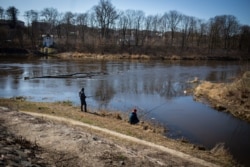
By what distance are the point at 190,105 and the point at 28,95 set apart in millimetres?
17505

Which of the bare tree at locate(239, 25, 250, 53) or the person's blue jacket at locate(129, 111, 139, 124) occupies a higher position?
the bare tree at locate(239, 25, 250, 53)

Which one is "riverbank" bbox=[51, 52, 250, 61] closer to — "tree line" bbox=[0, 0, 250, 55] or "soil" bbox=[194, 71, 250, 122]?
"tree line" bbox=[0, 0, 250, 55]

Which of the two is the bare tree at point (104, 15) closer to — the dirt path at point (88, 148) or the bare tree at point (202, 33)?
the bare tree at point (202, 33)

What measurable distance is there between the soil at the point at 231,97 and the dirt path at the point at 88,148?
13.8m

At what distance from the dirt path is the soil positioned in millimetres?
Result: 13805

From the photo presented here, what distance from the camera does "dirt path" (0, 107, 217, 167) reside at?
1145 centimetres

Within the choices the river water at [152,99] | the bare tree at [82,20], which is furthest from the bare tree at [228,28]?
the river water at [152,99]

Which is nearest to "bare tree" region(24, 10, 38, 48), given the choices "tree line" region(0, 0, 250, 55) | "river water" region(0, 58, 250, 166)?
"tree line" region(0, 0, 250, 55)

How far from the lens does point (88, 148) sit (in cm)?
1259

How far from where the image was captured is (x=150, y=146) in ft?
49.1

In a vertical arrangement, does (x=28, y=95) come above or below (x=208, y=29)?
below

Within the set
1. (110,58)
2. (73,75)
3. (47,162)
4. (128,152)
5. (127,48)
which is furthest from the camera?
(127,48)

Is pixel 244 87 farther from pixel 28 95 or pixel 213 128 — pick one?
pixel 28 95

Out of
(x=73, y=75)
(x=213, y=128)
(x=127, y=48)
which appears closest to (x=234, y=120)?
(x=213, y=128)
